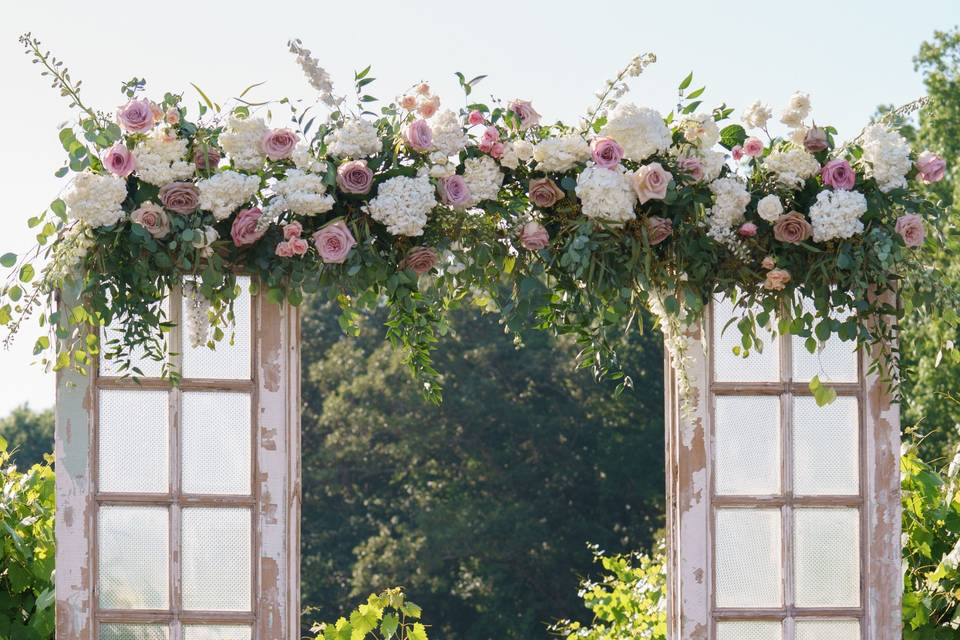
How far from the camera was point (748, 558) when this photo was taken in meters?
3.04

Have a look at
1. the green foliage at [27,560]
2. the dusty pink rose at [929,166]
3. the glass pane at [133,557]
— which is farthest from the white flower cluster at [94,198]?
the dusty pink rose at [929,166]

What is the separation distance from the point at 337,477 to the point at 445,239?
14.3 meters

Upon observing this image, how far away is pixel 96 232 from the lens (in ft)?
9.21

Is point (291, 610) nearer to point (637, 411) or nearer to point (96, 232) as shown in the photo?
point (96, 232)

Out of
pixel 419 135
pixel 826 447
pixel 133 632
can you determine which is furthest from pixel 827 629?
pixel 133 632

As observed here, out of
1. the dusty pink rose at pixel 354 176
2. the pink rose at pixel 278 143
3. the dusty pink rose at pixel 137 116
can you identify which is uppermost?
the dusty pink rose at pixel 137 116

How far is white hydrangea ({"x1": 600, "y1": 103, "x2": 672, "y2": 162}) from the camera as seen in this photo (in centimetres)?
281

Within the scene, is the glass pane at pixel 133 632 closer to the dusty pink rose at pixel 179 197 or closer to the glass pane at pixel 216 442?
the glass pane at pixel 216 442

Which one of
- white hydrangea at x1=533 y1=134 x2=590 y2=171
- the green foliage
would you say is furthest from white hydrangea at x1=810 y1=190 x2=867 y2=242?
the green foliage

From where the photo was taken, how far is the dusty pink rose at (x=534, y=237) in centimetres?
284

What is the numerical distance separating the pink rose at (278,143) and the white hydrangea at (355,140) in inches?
3.7

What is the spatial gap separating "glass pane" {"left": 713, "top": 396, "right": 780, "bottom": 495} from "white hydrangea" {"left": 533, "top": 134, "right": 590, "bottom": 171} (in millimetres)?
721

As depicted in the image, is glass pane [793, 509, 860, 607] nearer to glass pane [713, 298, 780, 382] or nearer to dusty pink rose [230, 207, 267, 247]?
glass pane [713, 298, 780, 382]

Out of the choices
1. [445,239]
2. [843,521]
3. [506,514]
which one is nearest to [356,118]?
[445,239]
